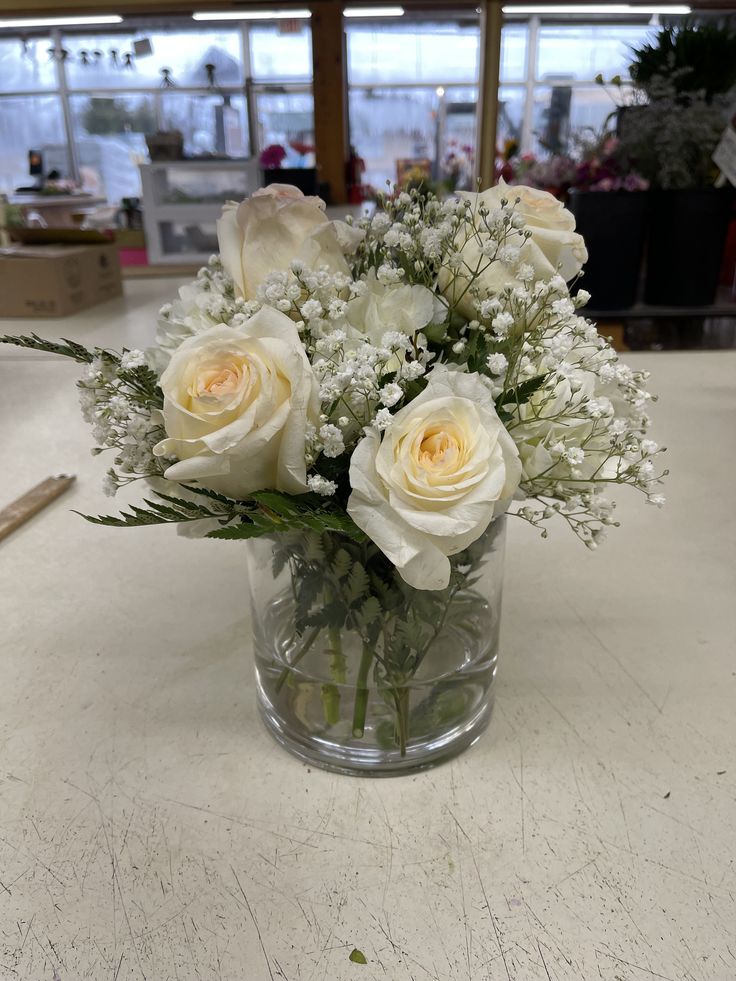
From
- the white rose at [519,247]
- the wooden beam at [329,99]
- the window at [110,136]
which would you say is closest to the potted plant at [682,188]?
the white rose at [519,247]

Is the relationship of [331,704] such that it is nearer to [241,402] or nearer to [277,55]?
[241,402]

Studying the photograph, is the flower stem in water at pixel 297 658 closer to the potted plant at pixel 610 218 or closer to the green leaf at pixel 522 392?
the green leaf at pixel 522 392

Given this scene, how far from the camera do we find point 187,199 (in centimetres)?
265

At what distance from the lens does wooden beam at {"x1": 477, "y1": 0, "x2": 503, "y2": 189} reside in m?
1.35

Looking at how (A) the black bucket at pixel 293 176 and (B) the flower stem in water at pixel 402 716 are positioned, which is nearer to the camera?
(B) the flower stem in water at pixel 402 716

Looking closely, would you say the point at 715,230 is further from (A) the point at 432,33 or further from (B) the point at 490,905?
(A) the point at 432,33

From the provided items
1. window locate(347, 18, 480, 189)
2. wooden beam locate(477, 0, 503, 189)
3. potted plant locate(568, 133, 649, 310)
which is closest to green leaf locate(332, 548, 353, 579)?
wooden beam locate(477, 0, 503, 189)

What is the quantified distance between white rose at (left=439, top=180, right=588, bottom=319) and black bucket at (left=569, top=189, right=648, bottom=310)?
3.61 ft

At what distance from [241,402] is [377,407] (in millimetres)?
74

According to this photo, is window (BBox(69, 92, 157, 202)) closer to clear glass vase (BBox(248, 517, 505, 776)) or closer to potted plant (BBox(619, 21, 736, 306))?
potted plant (BBox(619, 21, 736, 306))

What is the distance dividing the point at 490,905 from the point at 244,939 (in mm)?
122

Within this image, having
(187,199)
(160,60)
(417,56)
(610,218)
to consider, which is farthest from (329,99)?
(160,60)

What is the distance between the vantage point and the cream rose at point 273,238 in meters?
0.42

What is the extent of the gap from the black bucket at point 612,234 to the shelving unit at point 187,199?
1477 millimetres
